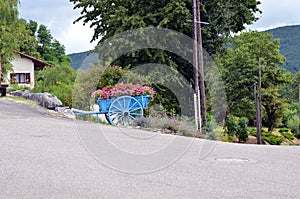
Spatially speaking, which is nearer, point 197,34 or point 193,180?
point 193,180

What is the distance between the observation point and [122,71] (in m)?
18.1

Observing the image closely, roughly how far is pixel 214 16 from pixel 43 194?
78.5ft

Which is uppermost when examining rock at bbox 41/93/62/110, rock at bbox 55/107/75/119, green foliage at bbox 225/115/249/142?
rock at bbox 41/93/62/110

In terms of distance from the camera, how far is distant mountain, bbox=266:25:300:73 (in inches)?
4914

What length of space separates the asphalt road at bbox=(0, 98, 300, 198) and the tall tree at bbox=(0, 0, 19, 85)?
17.1 m

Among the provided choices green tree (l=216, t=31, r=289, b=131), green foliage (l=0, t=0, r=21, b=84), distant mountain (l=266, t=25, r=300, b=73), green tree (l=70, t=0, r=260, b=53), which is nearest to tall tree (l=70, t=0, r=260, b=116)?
green tree (l=70, t=0, r=260, b=53)

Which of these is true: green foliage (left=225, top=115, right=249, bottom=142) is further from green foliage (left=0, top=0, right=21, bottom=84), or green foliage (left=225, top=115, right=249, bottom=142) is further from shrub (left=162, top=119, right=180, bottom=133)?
shrub (left=162, top=119, right=180, bottom=133)

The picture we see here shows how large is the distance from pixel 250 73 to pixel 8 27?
28.1 meters

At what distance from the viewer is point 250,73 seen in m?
47.0

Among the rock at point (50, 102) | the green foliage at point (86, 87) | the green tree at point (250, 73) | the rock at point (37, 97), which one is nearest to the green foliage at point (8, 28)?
the rock at point (37, 97)

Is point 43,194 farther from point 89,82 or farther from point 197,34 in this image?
point 197,34

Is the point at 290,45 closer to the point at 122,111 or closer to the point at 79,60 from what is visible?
the point at 79,60

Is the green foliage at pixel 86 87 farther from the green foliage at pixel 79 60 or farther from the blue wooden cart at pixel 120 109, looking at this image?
the green foliage at pixel 79 60

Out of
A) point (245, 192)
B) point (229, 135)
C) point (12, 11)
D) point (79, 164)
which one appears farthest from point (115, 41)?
point (245, 192)
